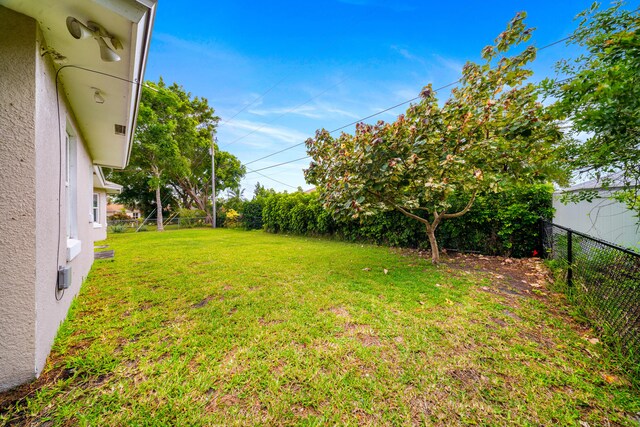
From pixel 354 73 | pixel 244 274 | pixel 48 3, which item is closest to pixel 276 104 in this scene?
pixel 354 73

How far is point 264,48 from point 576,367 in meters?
13.5

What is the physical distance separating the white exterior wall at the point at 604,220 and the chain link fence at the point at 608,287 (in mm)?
940

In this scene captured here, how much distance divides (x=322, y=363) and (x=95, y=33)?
10.8ft

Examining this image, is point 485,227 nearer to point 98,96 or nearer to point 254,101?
point 98,96

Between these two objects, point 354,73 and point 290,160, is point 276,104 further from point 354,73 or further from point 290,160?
point 354,73

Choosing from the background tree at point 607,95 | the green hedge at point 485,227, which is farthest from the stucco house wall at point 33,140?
the green hedge at point 485,227

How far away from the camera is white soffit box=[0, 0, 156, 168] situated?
162 centimetres

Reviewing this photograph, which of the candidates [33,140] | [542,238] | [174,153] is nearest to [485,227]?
[542,238]

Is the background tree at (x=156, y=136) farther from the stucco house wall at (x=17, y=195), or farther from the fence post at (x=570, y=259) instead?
the fence post at (x=570, y=259)

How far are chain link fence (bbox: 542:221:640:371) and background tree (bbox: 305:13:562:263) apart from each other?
1469 millimetres

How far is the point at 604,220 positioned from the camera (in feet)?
16.0

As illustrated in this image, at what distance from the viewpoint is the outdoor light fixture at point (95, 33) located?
5.70 ft

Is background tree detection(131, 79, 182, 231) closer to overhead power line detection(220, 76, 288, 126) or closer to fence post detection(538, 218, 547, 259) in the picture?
overhead power line detection(220, 76, 288, 126)

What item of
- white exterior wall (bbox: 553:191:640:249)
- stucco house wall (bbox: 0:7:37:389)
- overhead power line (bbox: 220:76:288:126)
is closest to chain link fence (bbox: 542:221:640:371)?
white exterior wall (bbox: 553:191:640:249)
